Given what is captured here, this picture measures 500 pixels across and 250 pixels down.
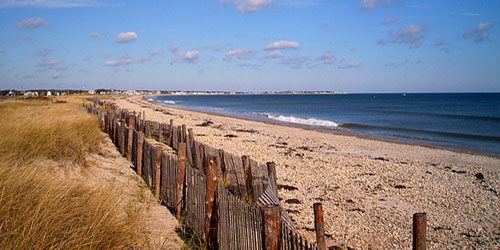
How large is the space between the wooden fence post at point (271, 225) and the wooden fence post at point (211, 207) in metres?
1.42

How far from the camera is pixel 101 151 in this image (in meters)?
10.4

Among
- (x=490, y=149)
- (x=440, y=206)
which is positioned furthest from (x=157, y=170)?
(x=490, y=149)

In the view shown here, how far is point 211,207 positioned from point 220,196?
0.34 metres

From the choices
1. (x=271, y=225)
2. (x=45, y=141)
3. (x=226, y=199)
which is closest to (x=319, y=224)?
(x=271, y=225)

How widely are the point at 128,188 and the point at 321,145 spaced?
1194 cm

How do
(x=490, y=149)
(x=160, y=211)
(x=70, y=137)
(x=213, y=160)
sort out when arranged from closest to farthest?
(x=213, y=160), (x=160, y=211), (x=70, y=137), (x=490, y=149)

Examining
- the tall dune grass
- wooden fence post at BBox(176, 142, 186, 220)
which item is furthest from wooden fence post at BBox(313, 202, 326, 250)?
the tall dune grass

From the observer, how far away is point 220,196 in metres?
4.36

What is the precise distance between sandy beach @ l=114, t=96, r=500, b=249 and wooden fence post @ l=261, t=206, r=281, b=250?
9.15 feet

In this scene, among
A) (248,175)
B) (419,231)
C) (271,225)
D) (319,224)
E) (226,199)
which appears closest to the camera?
(419,231)

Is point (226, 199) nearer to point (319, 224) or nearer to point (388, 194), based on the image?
point (319, 224)

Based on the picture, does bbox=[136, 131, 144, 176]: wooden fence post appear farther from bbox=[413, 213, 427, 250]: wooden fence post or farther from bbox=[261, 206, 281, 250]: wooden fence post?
bbox=[413, 213, 427, 250]: wooden fence post

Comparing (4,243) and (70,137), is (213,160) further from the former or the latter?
(70,137)

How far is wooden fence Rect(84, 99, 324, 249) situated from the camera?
3262 mm
